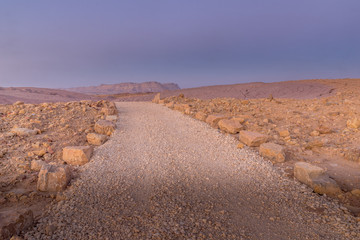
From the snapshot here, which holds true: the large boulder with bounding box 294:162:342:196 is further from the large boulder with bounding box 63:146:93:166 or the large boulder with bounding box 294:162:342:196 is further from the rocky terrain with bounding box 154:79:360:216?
the large boulder with bounding box 63:146:93:166

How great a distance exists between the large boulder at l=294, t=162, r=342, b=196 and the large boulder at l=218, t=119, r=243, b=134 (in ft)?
9.58

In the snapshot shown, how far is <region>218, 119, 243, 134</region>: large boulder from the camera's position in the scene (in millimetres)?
7520

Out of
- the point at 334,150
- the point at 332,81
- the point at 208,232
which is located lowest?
the point at 208,232

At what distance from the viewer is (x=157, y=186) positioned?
4312mm

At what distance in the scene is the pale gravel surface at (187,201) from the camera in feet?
10.2

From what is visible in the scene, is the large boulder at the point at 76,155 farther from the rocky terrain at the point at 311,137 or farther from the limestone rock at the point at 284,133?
the limestone rock at the point at 284,133

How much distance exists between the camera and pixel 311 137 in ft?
22.7

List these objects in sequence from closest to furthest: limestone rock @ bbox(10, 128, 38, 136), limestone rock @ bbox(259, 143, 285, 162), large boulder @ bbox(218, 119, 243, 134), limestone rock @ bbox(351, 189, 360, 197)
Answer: limestone rock @ bbox(351, 189, 360, 197), limestone rock @ bbox(259, 143, 285, 162), limestone rock @ bbox(10, 128, 38, 136), large boulder @ bbox(218, 119, 243, 134)

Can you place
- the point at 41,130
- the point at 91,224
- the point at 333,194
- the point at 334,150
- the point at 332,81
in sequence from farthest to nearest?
the point at 332,81, the point at 41,130, the point at 334,150, the point at 333,194, the point at 91,224

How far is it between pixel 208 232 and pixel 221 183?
60.3 inches

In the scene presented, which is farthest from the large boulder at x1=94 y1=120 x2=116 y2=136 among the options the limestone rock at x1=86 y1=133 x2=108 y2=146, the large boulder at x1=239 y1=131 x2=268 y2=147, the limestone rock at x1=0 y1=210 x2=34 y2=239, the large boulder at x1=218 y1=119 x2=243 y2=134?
the large boulder at x1=239 y1=131 x2=268 y2=147

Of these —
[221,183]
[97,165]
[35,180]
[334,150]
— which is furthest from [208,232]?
[334,150]

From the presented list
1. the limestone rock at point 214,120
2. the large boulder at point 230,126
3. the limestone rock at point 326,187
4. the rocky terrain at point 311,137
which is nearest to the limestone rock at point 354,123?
the rocky terrain at point 311,137

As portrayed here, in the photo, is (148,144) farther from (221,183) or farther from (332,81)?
(332,81)
